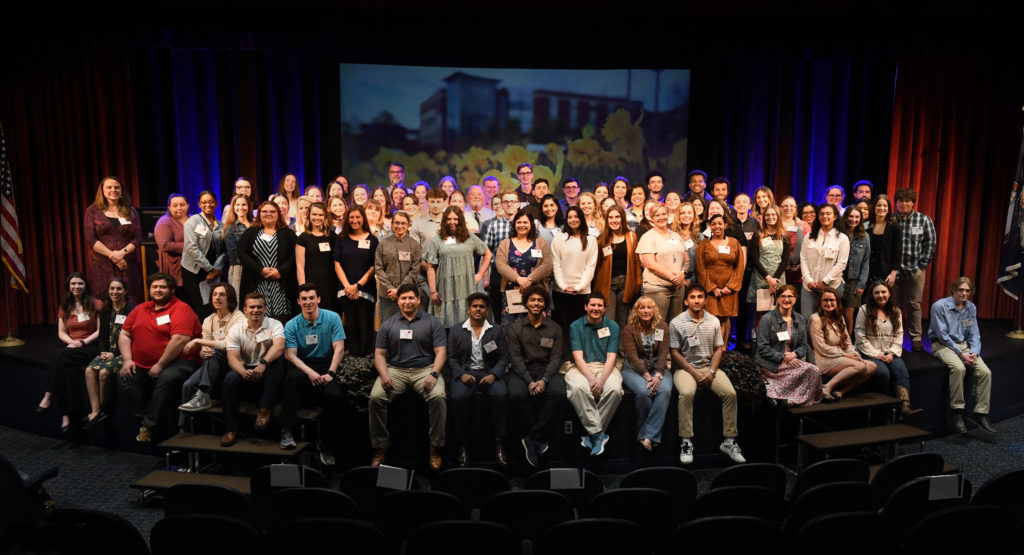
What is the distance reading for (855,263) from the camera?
6195mm

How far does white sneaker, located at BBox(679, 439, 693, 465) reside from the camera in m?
5.00

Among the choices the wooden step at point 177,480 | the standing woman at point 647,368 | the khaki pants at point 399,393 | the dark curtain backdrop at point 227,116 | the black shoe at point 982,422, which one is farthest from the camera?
the dark curtain backdrop at point 227,116

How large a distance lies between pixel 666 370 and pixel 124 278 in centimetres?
489

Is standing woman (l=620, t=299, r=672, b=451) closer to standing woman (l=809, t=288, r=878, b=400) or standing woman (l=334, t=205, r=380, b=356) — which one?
standing woman (l=809, t=288, r=878, b=400)

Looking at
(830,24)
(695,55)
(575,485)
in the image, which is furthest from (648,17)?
(575,485)

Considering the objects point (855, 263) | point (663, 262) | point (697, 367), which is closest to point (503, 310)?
point (663, 262)

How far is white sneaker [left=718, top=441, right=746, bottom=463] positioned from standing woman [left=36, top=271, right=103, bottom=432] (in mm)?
4965

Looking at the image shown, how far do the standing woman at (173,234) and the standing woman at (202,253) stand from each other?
120 mm

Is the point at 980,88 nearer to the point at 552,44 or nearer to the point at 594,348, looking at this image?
the point at 552,44

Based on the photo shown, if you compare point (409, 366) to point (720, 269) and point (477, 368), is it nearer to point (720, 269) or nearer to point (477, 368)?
point (477, 368)

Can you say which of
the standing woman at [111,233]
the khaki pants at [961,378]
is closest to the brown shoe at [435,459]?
the standing woman at [111,233]

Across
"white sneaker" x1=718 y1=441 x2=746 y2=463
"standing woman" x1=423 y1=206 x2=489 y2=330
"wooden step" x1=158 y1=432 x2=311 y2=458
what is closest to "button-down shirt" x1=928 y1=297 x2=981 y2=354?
"white sneaker" x1=718 y1=441 x2=746 y2=463

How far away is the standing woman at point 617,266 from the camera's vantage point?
576 centimetres

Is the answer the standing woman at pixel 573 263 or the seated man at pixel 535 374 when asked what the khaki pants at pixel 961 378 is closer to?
the standing woman at pixel 573 263
